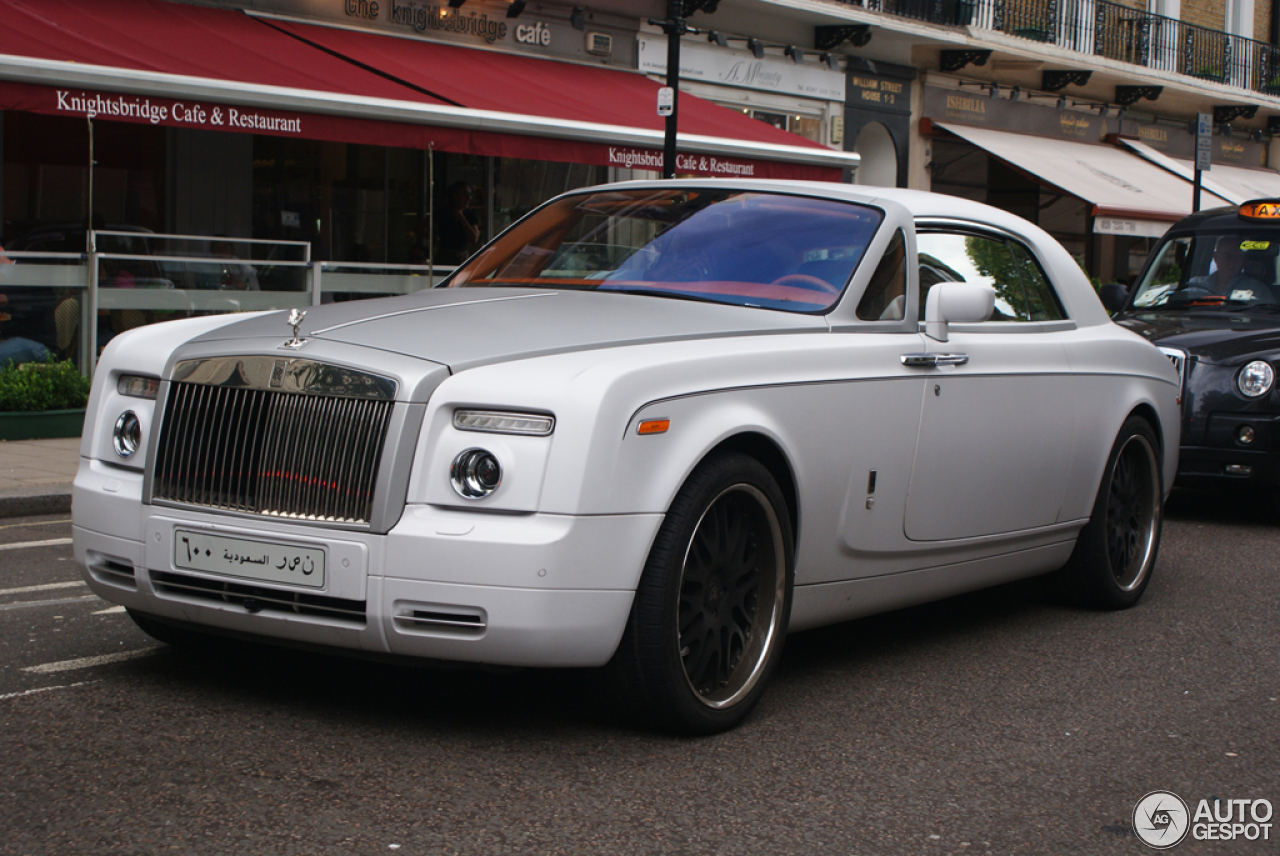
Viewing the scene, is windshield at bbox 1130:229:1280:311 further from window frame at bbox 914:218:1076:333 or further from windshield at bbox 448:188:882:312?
windshield at bbox 448:188:882:312

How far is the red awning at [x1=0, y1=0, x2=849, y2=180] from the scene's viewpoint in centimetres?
1169

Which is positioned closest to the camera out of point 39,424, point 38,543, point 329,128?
point 38,543

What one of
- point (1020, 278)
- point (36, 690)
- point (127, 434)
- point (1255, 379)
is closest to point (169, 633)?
point (36, 690)

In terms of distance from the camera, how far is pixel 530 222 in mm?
5934

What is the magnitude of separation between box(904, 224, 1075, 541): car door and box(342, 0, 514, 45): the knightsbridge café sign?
12391mm

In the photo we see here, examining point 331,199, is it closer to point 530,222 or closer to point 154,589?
point 530,222

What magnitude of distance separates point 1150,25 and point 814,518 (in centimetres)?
2932

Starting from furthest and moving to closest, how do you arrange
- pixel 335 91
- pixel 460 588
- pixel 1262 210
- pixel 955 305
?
pixel 335 91 < pixel 1262 210 < pixel 955 305 < pixel 460 588

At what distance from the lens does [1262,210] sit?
10555 mm

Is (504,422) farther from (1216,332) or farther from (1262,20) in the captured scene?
(1262,20)

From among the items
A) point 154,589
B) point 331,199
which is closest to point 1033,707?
point 154,589

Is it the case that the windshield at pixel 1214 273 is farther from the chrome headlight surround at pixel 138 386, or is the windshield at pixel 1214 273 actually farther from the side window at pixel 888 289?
the chrome headlight surround at pixel 138 386

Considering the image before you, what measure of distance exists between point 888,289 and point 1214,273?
6.04m

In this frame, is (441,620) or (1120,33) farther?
(1120,33)
